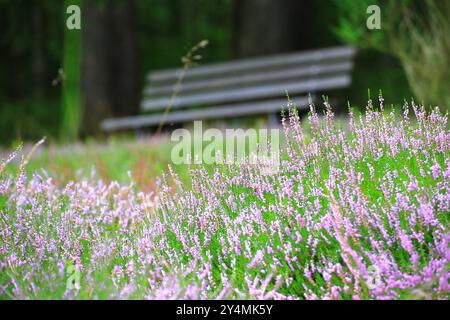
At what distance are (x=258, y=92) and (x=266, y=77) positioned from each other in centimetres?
24

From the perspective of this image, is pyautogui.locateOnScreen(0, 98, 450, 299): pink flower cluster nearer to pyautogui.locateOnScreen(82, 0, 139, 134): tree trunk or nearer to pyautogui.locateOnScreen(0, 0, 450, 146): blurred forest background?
pyautogui.locateOnScreen(0, 0, 450, 146): blurred forest background

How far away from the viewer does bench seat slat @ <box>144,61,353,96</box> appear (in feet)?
30.2

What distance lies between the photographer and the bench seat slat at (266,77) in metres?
9.21

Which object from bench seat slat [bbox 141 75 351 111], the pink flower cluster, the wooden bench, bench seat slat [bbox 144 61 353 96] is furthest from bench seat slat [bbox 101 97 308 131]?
the pink flower cluster

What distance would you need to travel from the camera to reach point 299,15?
32.4 ft

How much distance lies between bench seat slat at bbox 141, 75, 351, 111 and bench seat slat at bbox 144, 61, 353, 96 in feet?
0.35

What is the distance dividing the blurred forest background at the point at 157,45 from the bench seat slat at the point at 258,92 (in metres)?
0.61

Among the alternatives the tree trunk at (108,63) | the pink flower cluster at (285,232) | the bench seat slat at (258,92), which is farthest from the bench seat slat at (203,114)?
the pink flower cluster at (285,232)

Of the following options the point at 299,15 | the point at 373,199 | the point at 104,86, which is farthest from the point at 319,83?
the point at 373,199

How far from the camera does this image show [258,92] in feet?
31.0
